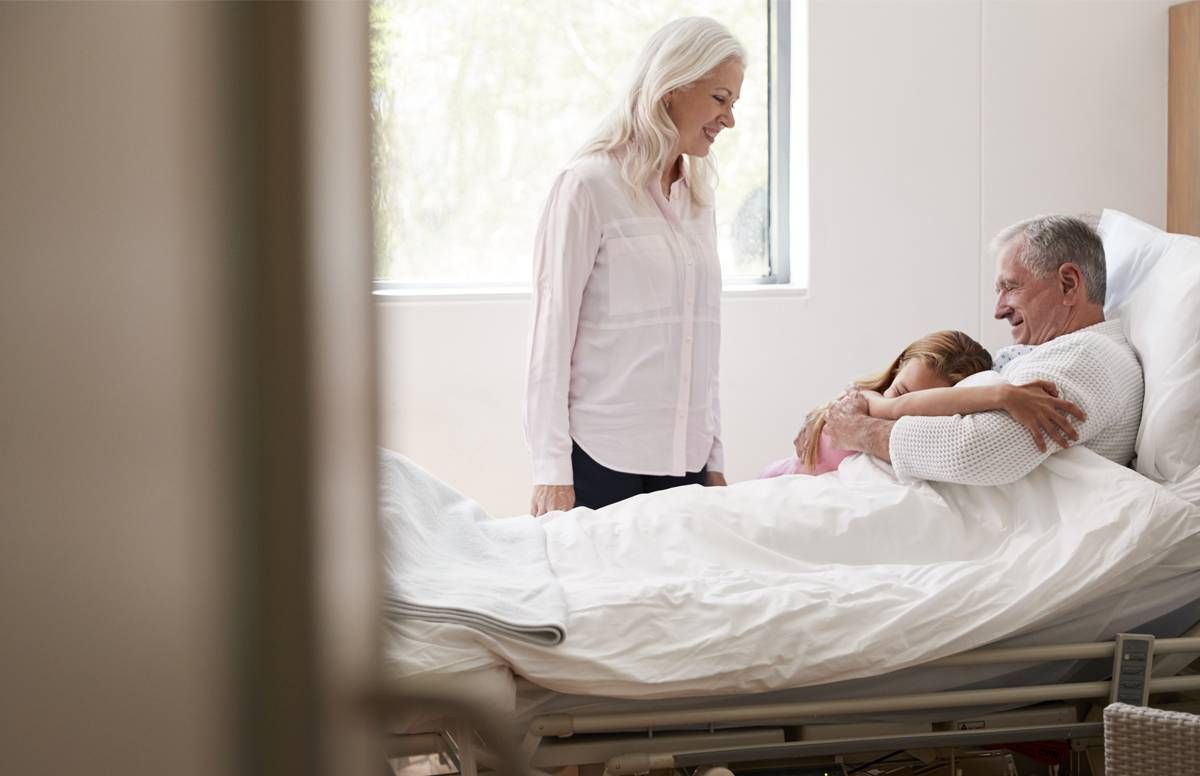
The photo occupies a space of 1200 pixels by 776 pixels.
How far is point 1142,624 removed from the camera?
1.58 metres

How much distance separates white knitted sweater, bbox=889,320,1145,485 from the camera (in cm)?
171

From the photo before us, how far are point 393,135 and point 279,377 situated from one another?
5cm

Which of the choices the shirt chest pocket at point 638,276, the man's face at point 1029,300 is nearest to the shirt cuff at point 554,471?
the shirt chest pocket at point 638,276

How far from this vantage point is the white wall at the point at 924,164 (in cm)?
344

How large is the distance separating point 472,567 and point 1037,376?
94 centimetres

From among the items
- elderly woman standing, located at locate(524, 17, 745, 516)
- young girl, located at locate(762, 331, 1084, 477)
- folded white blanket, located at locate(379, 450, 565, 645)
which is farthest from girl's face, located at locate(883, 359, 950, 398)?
folded white blanket, located at locate(379, 450, 565, 645)

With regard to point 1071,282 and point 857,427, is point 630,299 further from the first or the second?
point 1071,282

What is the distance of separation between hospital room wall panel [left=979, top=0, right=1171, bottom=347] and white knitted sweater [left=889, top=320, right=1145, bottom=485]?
5.84 feet

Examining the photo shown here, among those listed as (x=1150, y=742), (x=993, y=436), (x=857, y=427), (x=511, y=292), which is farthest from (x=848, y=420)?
(x=511, y=292)

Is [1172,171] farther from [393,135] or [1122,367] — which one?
[393,135]

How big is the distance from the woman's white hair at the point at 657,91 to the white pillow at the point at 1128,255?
0.81m

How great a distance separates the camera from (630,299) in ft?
6.84

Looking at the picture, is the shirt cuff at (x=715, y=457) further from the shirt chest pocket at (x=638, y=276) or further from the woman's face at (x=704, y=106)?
the woman's face at (x=704, y=106)

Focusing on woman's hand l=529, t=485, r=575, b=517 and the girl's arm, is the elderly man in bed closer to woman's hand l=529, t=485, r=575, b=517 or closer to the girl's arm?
the girl's arm
